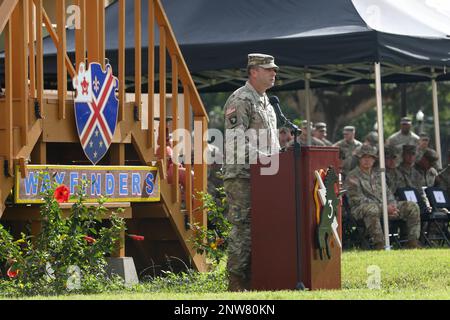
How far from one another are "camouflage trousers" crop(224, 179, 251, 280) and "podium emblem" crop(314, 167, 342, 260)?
0.71m

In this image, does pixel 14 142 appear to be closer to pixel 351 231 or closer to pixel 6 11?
pixel 6 11

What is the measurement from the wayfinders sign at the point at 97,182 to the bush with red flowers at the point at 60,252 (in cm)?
17

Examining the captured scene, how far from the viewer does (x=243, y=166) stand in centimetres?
1021

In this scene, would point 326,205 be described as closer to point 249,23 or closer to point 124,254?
point 124,254

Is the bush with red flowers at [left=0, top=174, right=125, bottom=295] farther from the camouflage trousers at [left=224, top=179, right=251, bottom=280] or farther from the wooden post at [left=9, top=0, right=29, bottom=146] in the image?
the camouflage trousers at [left=224, top=179, right=251, bottom=280]

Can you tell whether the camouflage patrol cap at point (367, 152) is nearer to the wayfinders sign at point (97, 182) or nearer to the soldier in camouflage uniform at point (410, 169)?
the soldier in camouflage uniform at point (410, 169)

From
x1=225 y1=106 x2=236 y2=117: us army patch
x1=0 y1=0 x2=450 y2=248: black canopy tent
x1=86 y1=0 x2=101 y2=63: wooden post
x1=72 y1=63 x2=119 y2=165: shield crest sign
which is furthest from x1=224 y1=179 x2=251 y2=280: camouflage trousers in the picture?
x1=0 y1=0 x2=450 y2=248: black canopy tent

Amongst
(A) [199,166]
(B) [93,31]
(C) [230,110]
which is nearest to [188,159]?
(A) [199,166]

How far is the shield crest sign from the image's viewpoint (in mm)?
11164

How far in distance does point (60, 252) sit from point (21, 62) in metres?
1.68

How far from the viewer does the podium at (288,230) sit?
9.55 m

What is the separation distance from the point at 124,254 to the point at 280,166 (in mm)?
3081

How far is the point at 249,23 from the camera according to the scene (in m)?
16.8
